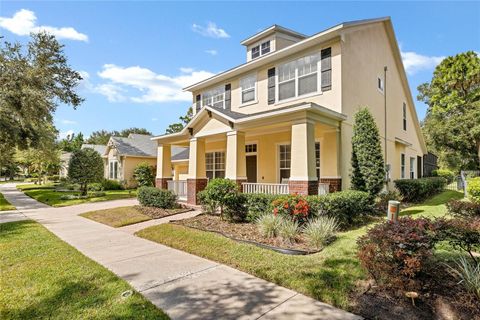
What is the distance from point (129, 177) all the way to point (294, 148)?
22.8 meters

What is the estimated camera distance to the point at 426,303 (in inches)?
139

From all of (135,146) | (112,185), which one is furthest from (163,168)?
(135,146)

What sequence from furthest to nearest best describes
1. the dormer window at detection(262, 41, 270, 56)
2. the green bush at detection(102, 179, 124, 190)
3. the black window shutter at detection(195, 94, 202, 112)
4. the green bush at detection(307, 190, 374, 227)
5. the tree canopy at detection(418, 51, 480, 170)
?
1. the green bush at detection(102, 179, 124, 190)
2. the tree canopy at detection(418, 51, 480, 170)
3. the black window shutter at detection(195, 94, 202, 112)
4. the dormer window at detection(262, 41, 270, 56)
5. the green bush at detection(307, 190, 374, 227)

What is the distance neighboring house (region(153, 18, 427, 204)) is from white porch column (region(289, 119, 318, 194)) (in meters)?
0.03

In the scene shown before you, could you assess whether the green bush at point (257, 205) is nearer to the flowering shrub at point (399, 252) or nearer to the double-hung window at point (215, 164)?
the flowering shrub at point (399, 252)

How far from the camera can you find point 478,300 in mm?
3383

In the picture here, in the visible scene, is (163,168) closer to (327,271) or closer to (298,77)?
(298,77)

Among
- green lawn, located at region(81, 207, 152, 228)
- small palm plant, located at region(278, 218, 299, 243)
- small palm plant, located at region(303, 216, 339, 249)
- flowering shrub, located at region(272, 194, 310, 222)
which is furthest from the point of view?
green lawn, located at region(81, 207, 152, 228)

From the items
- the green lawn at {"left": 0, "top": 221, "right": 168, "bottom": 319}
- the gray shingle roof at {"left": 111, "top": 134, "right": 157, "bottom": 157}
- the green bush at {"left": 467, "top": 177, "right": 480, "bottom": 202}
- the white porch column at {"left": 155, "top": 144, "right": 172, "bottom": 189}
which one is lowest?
Result: the green lawn at {"left": 0, "top": 221, "right": 168, "bottom": 319}

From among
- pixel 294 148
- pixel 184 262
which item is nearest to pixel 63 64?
pixel 294 148

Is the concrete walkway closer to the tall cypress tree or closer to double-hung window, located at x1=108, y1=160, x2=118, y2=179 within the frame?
the tall cypress tree

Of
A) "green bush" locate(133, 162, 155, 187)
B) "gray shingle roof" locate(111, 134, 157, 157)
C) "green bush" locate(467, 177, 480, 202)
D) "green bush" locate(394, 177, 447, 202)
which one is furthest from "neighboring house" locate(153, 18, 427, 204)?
"gray shingle roof" locate(111, 134, 157, 157)

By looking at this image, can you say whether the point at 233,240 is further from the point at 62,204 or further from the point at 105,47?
the point at 62,204

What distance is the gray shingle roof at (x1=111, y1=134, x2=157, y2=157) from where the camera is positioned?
2773 cm
